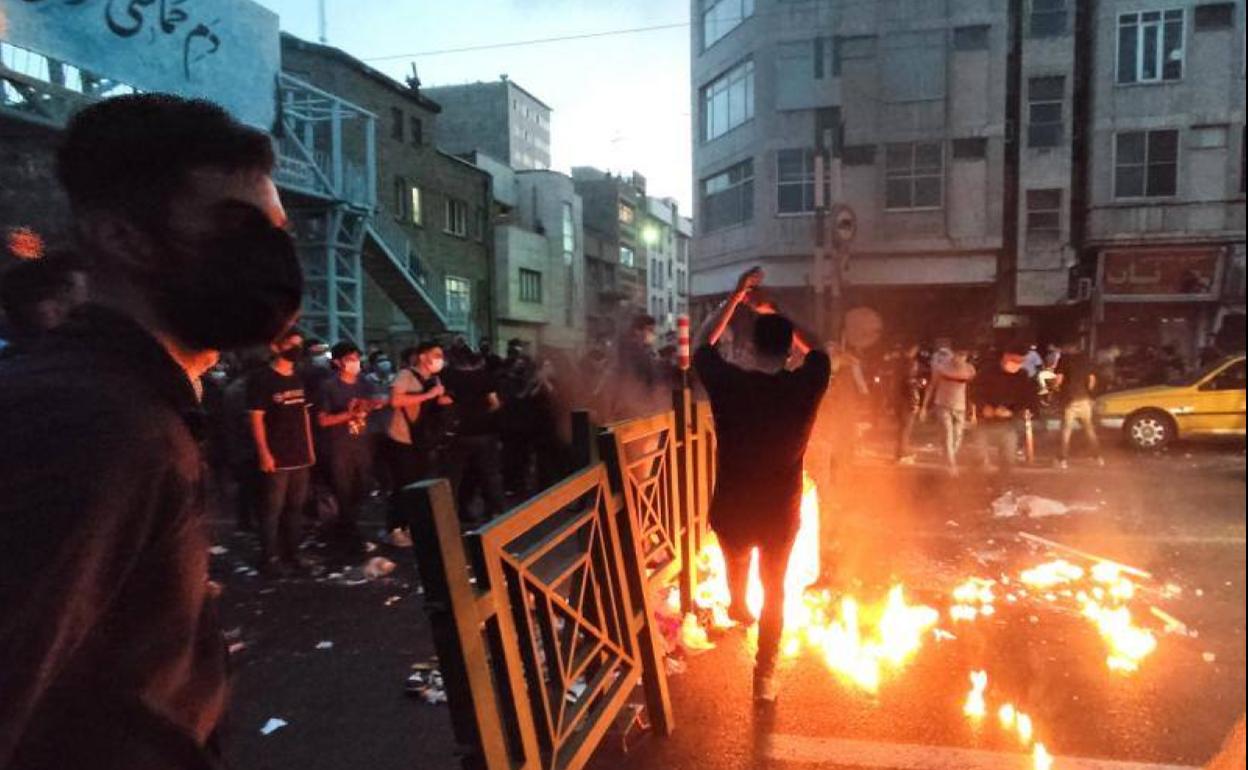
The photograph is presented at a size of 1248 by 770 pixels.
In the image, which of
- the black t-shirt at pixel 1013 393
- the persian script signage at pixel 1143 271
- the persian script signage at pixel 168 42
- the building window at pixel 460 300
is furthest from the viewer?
the building window at pixel 460 300

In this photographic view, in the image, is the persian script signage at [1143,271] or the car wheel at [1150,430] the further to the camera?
the persian script signage at [1143,271]

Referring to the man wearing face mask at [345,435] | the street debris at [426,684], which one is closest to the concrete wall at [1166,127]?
the man wearing face mask at [345,435]

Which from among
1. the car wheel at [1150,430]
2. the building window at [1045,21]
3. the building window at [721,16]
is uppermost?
the building window at [721,16]

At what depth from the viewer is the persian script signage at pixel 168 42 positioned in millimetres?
9062

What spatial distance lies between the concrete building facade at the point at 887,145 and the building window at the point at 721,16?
A: 0.37 feet

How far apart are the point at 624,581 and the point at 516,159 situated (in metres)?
48.0

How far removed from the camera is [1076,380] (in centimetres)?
1094

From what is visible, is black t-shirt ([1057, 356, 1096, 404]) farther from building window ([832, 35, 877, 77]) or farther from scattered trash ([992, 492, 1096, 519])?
building window ([832, 35, 877, 77])

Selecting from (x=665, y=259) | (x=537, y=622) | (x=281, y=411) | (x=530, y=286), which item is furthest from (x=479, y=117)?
(x=537, y=622)

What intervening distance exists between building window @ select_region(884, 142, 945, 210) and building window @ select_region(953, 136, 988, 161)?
72 centimetres

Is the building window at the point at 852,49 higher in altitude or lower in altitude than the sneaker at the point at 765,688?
higher

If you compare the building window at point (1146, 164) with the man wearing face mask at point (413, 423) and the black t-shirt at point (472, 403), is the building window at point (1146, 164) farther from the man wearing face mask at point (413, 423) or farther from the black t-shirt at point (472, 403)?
the man wearing face mask at point (413, 423)

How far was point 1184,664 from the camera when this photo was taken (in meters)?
4.36

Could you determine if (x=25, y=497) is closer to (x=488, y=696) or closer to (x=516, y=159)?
(x=488, y=696)
